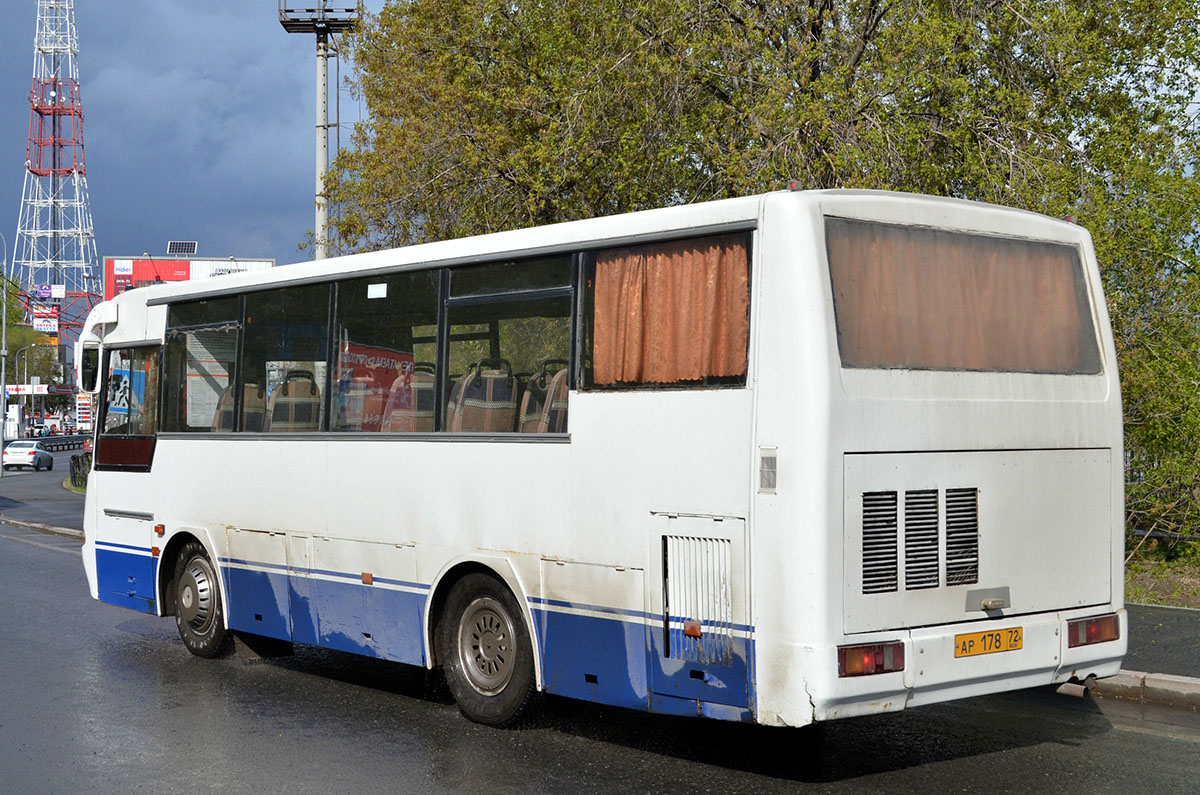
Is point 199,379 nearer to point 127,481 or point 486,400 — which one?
point 127,481

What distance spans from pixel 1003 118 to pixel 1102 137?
1130 millimetres

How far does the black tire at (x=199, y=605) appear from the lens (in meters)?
10.9

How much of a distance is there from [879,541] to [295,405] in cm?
501

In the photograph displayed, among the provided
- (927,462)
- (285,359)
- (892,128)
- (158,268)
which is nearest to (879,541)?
(927,462)

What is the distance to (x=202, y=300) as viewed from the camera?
36.8 feet

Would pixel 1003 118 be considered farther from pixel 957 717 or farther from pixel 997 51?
pixel 957 717

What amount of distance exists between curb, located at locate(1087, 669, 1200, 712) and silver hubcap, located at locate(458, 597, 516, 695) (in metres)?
3.94

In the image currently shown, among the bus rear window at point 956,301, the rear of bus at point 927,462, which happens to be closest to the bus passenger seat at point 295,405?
the rear of bus at point 927,462

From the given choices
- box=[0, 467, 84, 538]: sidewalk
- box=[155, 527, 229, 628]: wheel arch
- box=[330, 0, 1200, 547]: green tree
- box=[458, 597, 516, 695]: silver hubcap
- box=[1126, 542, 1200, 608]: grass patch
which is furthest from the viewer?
box=[0, 467, 84, 538]: sidewalk

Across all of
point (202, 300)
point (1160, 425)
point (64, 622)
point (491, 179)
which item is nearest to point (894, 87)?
point (1160, 425)

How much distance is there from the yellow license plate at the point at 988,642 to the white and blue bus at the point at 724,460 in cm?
2

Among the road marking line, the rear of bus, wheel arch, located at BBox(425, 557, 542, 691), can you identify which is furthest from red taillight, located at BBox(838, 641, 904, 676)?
the road marking line

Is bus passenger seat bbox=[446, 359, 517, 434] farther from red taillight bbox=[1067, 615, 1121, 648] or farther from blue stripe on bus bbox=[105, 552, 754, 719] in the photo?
red taillight bbox=[1067, 615, 1121, 648]

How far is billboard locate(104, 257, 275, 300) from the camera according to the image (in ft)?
311
